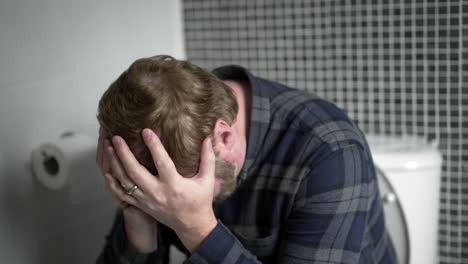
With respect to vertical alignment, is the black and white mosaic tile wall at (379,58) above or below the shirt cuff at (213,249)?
above

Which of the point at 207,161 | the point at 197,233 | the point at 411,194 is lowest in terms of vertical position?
the point at 411,194

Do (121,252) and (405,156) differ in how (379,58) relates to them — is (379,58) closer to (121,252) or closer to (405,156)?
(405,156)

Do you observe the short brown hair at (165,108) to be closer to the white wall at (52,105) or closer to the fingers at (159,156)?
the fingers at (159,156)

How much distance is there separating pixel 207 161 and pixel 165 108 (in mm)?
103

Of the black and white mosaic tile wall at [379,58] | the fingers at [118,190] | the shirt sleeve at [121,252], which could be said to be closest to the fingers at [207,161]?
the fingers at [118,190]

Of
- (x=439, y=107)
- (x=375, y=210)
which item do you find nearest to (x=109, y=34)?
(x=375, y=210)

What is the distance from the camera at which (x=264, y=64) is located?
162 cm

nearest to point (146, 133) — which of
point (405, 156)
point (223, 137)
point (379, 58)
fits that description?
point (223, 137)

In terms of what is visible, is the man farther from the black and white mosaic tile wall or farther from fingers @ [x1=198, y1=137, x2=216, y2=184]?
the black and white mosaic tile wall

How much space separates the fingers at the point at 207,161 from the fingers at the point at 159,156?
0.14 feet

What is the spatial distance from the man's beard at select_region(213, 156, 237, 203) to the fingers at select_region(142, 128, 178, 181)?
0.10 meters

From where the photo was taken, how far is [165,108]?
805 millimetres

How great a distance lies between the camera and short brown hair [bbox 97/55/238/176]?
0.81 m

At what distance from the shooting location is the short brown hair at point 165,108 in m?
0.81
